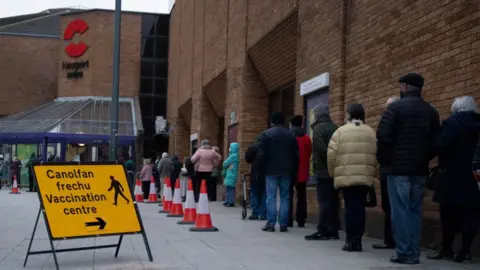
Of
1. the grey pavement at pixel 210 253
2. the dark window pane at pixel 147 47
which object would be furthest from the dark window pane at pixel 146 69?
the grey pavement at pixel 210 253

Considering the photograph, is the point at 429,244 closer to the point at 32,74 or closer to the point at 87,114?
the point at 87,114

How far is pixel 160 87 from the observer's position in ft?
122

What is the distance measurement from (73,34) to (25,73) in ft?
16.9

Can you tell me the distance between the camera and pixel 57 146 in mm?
30484

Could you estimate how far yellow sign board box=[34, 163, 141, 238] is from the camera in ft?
20.0

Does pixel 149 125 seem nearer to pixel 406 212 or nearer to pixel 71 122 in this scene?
pixel 71 122

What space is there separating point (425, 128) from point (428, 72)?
1680 mm

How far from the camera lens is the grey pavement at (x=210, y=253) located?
20.2 ft

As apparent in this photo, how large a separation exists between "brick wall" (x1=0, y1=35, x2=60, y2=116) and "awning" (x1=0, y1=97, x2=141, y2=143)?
311 centimetres

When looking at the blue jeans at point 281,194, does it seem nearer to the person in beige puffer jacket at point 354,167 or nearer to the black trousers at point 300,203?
the black trousers at point 300,203

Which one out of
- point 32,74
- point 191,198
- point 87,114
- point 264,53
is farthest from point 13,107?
point 191,198

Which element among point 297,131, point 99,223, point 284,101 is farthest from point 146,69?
point 99,223

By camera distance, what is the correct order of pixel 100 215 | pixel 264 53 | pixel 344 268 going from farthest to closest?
pixel 264 53
pixel 100 215
pixel 344 268

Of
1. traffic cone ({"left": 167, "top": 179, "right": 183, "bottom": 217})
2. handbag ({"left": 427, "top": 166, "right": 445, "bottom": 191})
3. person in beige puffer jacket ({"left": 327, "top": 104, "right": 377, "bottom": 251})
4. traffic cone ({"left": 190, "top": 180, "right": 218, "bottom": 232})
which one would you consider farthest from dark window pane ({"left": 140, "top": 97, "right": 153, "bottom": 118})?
handbag ({"left": 427, "top": 166, "right": 445, "bottom": 191})
